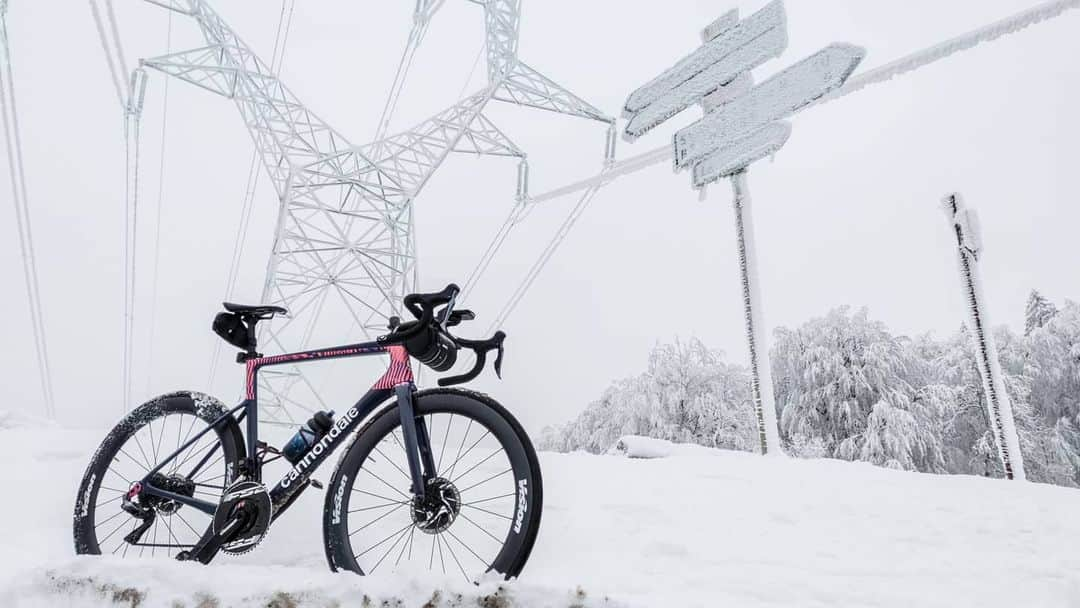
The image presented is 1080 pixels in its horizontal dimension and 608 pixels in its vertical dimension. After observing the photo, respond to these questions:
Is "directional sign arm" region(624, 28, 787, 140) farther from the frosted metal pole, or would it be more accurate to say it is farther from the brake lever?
the brake lever

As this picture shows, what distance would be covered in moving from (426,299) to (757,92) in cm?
456

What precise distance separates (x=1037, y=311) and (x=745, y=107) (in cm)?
1413

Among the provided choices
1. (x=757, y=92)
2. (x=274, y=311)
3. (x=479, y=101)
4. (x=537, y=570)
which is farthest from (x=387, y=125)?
(x=537, y=570)

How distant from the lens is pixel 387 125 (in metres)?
12.2

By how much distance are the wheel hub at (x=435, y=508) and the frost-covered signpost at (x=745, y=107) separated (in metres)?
4.05

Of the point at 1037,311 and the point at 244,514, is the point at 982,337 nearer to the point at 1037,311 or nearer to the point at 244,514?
the point at 244,514

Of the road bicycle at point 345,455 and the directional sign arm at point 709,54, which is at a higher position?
the directional sign arm at point 709,54

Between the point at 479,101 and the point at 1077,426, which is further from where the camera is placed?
the point at 1077,426

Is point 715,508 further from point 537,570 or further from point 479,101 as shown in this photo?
point 479,101

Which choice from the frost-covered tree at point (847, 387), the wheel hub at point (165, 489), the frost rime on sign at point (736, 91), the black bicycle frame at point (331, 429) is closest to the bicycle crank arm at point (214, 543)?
the black bicycle frame at point (331, 429)

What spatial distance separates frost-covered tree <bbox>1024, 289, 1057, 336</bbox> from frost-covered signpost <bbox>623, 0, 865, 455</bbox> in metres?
13.0

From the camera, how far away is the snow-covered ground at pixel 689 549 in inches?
57.1

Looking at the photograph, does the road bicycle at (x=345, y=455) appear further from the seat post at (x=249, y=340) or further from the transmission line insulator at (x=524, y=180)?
the transmission line insulator at (x=524, y=180)

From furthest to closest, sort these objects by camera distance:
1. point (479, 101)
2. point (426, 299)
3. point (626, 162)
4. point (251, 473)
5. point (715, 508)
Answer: point (479, 101) < point (626, 162) < point (715, 508) < point (251, 473) < point (426, 299)
